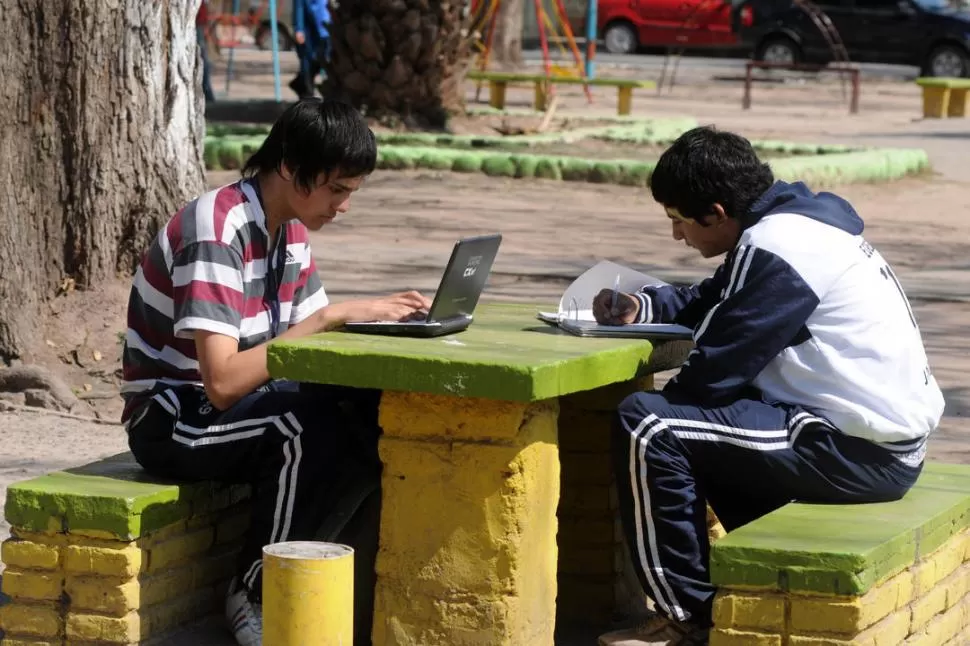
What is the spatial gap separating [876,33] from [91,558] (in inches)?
1102

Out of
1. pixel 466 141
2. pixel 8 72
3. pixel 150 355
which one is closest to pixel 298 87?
pixel 466 141

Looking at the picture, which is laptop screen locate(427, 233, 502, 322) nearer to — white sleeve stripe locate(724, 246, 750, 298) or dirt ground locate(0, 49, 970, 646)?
white sleeve stripe locate(724, 246, 750, 298)

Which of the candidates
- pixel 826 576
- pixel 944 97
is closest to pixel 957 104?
→ pixel 944 97

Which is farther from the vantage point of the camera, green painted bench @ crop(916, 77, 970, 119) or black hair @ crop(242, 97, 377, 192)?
green painted bench @ crop(916, 77, 970, 119)

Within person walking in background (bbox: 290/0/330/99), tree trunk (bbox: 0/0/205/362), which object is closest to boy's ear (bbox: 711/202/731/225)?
tree trunk (bbox: 0/0/205/362)

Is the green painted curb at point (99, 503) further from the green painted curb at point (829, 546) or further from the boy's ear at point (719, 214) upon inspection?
the boy's ear at point (719, 214)

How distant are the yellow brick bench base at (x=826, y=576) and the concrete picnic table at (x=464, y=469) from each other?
45 centimetres

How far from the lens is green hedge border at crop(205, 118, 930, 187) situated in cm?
1367

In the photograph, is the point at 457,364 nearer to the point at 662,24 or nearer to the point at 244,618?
the point at 244,618

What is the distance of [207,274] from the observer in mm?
4047

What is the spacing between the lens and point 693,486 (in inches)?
156

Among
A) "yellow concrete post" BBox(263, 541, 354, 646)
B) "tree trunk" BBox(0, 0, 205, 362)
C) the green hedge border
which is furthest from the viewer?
the green hedge border

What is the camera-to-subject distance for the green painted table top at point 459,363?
3.67 m

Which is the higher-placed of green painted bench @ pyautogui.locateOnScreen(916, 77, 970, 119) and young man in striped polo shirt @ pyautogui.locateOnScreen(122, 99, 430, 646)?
young man in striped polo shirt @ pyautogui.locateOnScreen(122, 99, 430, 646)
